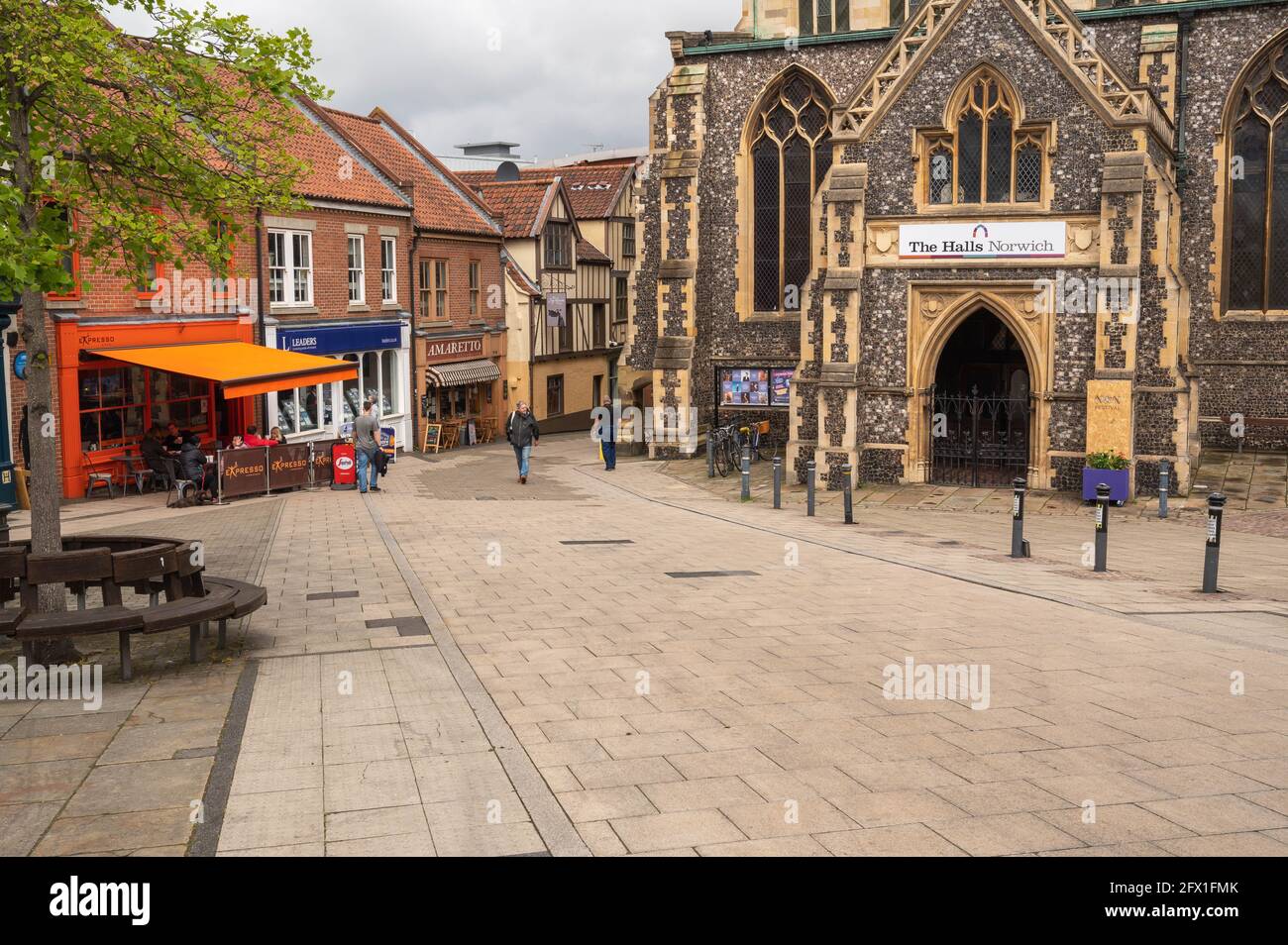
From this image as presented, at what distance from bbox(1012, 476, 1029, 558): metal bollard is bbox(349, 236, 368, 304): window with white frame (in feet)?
68.7

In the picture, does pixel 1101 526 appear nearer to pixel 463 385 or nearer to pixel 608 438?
pixel 608 438

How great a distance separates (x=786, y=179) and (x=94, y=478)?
1813cm

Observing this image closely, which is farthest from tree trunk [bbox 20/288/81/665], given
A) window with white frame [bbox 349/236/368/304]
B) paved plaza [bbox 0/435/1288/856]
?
window with white frame [bbox 349/236/368/304]

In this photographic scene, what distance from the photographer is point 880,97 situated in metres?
24.3

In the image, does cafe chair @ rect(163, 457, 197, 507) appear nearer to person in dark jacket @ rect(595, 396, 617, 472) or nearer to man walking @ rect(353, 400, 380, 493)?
man walking @ rect(353, 400, 380, 493)

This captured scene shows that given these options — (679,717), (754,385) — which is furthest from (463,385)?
(679,717)

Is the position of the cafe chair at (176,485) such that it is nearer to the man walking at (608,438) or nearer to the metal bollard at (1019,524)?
the man walking at (608,438)

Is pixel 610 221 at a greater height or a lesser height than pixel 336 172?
greater

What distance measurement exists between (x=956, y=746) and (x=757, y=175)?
25688 mm

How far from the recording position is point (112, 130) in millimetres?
10195

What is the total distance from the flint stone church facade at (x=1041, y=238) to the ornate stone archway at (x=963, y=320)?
0.04m

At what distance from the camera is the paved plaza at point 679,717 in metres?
6.33
